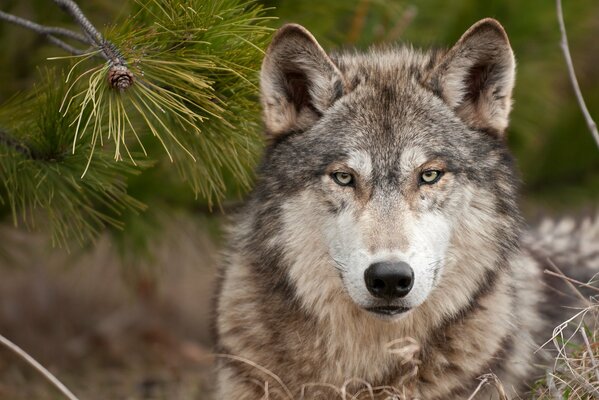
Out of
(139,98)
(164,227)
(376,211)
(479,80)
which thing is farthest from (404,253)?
(164,227)

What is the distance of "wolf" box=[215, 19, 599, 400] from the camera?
13.1 ft

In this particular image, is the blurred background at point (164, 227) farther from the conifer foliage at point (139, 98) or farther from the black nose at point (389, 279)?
the black nose at point (389, 279)

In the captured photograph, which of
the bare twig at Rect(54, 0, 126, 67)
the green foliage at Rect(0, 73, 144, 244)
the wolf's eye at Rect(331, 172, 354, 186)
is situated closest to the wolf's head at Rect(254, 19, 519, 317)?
the wolf's eye at Rect(331, 172, 354, 186)

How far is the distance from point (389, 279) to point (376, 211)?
0.36 metres

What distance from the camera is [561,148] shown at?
305 inches

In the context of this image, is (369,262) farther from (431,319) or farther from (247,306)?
(247,306)

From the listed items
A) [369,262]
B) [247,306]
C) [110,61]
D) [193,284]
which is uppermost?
[110,61]

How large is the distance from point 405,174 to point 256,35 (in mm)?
957

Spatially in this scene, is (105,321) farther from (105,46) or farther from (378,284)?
(378,284)

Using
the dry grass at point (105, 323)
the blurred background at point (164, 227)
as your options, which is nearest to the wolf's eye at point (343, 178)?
the blurred background at point (164, 227)

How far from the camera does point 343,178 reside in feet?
13.3

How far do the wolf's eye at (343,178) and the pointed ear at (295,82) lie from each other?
0.37 metres

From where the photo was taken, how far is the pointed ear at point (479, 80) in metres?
4.14

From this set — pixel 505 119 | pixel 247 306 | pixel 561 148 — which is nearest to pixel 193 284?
pixel 561 148
